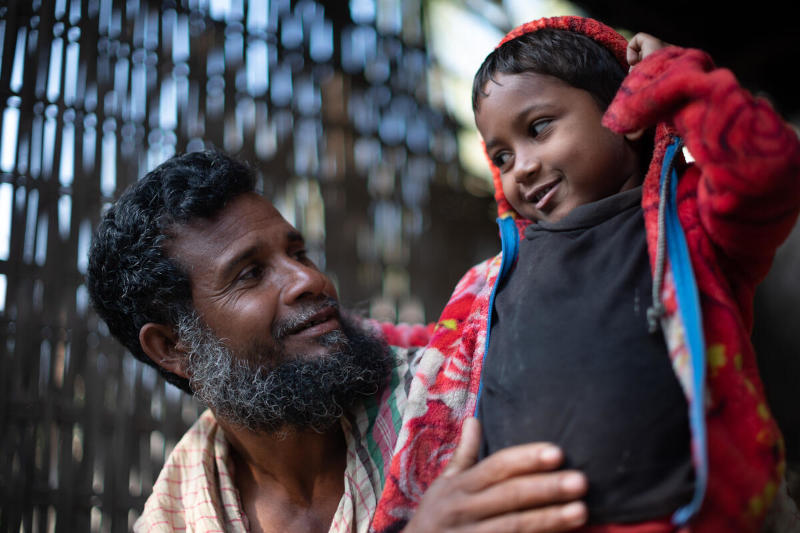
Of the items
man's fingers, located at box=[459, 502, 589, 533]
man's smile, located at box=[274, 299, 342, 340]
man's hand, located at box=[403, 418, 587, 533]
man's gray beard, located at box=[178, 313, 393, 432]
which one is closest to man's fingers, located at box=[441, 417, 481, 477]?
man's hand, located at box=[403, 418, 587, 533]

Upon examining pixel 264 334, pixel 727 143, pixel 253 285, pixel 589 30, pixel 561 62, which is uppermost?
pixel 589 30

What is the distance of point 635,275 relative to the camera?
1.24 meters

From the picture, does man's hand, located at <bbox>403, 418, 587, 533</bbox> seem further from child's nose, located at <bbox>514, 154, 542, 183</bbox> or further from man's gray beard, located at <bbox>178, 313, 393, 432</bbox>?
man's gray beard, located at <bbox>178, 313, 393, 432</bbox>

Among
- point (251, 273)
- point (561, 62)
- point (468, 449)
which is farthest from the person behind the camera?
point (251, 273)

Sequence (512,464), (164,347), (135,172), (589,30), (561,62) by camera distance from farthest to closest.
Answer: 1. (135,172)
2. (164,347)
3. (589,30)
4. (561,62)
5. (512,464)

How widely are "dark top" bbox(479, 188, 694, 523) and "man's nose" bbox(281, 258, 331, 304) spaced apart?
31.9 inches

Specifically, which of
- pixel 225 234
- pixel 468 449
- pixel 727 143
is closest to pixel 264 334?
pixel 225 234

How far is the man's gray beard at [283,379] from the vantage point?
1982mm

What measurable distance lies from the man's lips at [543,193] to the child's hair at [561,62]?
0.21m

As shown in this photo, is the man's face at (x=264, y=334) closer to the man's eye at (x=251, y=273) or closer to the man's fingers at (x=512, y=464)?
the man's eye at (x=251, y=273)

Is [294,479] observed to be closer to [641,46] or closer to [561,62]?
[561,62]

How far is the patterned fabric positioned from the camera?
1944 mm

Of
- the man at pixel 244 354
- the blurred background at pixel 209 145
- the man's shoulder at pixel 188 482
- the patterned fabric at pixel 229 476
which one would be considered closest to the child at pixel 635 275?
the patterned fabric at pixel 229 476

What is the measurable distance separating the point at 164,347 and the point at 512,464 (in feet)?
4.88
